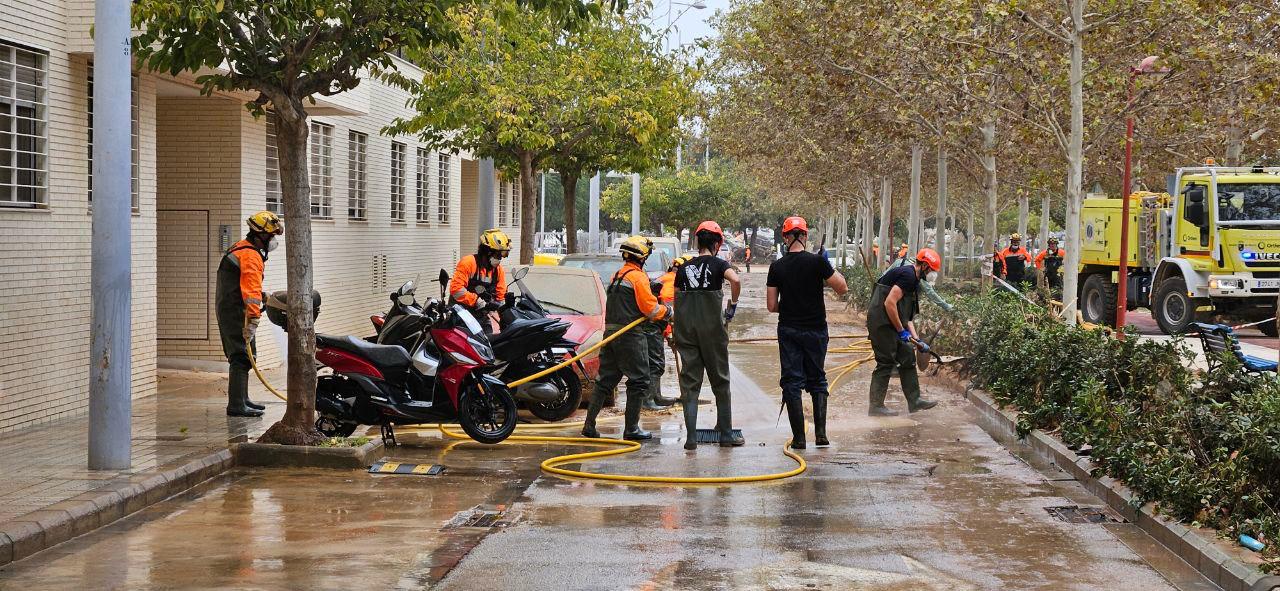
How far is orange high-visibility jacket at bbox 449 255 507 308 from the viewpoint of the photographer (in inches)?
507

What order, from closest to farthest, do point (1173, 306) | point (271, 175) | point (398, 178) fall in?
point (271, 175) → point (1173, 306) → point (398, 178)

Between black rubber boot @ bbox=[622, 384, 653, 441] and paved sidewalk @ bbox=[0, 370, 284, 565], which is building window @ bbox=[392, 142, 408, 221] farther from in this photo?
black rubber boot @ bbox=[622, 384, 653, 441]

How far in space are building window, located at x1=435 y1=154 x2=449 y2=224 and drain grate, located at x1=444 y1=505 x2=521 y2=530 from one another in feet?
63.9

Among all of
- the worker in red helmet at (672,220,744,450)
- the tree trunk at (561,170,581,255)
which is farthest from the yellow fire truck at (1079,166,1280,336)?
the worker in red helmet at (672,220,744,450)

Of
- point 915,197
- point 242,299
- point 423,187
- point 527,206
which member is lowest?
point 242,299

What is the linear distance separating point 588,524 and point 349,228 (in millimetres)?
14252

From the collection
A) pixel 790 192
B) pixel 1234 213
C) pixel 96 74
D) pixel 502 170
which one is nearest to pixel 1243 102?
pixel 1234 213

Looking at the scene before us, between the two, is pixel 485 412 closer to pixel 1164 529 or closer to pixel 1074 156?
pixel 1164 529

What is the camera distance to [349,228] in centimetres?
2128

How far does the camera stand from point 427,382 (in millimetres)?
10812

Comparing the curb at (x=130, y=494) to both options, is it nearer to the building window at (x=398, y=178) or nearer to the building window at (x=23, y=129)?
the building window at (x=23, y=129)

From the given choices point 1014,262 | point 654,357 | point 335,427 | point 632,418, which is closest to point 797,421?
point 632,418

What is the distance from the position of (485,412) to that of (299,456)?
1501 millimetres

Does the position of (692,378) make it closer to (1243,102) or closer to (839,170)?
(1243,102)
